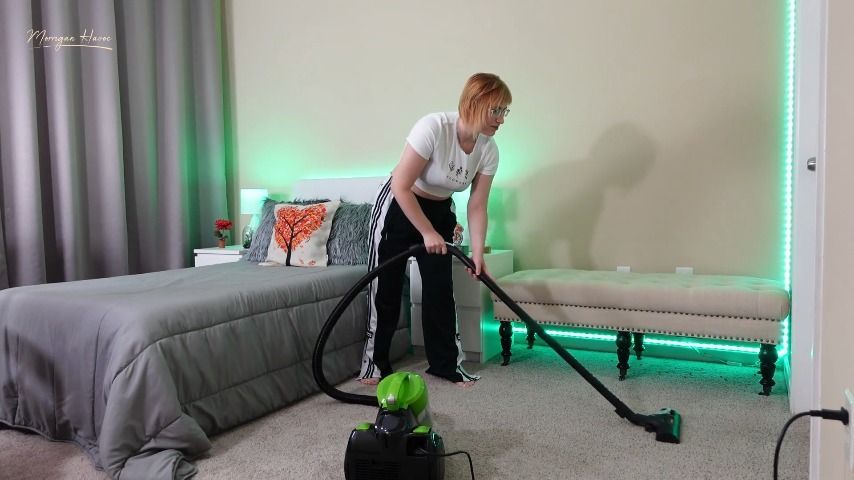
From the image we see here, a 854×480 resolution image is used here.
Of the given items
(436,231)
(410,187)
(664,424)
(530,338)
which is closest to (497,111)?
(410,187)

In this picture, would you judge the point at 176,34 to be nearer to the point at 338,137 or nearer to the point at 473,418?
the point at 338,137

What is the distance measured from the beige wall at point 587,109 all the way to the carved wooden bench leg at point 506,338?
62cm

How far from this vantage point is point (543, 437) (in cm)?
193

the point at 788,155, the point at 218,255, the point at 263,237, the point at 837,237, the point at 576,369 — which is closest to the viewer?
the point at 837,237

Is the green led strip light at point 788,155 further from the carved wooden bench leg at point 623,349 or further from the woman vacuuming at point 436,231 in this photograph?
the woman vacuuming at point 436,231

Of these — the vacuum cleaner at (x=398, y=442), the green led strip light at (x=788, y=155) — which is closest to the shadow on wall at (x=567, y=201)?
the green led strip light at (x=788, y=155)

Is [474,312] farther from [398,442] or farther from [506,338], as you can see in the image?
[398,442]

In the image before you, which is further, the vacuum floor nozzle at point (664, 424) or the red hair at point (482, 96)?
the red hair at point (482, 96)

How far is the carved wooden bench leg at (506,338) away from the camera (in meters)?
2.83

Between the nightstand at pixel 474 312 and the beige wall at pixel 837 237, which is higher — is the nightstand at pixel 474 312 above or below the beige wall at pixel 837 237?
below

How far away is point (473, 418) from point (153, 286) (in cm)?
133

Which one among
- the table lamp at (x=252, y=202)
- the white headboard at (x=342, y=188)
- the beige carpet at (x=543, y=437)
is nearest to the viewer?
the beige carpet at (x=543, y=437)

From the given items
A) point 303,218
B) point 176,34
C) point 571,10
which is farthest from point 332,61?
point 571,10

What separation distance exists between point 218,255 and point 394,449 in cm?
255
